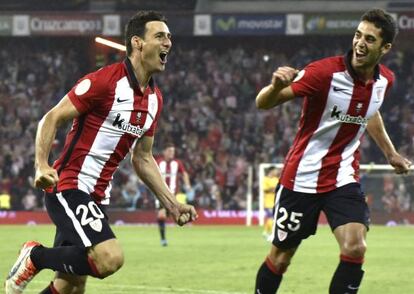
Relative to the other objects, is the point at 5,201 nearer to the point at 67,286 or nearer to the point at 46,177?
the point at 67,286

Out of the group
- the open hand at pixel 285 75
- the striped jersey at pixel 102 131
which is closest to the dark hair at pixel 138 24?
the striped jersey at pixel 102 131

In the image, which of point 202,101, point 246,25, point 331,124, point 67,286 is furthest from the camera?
point 202,101

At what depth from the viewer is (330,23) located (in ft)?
108

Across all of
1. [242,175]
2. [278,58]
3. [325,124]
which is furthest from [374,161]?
[325,124]

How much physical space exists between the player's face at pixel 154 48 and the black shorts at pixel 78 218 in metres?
0.99

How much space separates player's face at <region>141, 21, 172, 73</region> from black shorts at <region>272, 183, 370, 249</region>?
4.57 ft

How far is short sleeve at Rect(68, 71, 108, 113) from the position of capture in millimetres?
7293

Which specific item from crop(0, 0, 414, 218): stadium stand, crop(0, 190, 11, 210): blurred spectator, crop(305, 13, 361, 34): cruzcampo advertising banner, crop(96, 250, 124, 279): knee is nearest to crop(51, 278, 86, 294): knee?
crop(96, 250, 124, 279): knee

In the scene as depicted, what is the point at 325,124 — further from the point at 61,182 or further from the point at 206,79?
the point at 206,79

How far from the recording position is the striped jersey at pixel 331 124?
7.85m

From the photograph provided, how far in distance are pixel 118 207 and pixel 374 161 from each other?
7168 mm

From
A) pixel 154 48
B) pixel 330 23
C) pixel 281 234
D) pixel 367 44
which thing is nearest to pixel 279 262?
pixel 281 234

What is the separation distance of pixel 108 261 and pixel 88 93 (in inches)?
43.7

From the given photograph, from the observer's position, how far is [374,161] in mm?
30797
